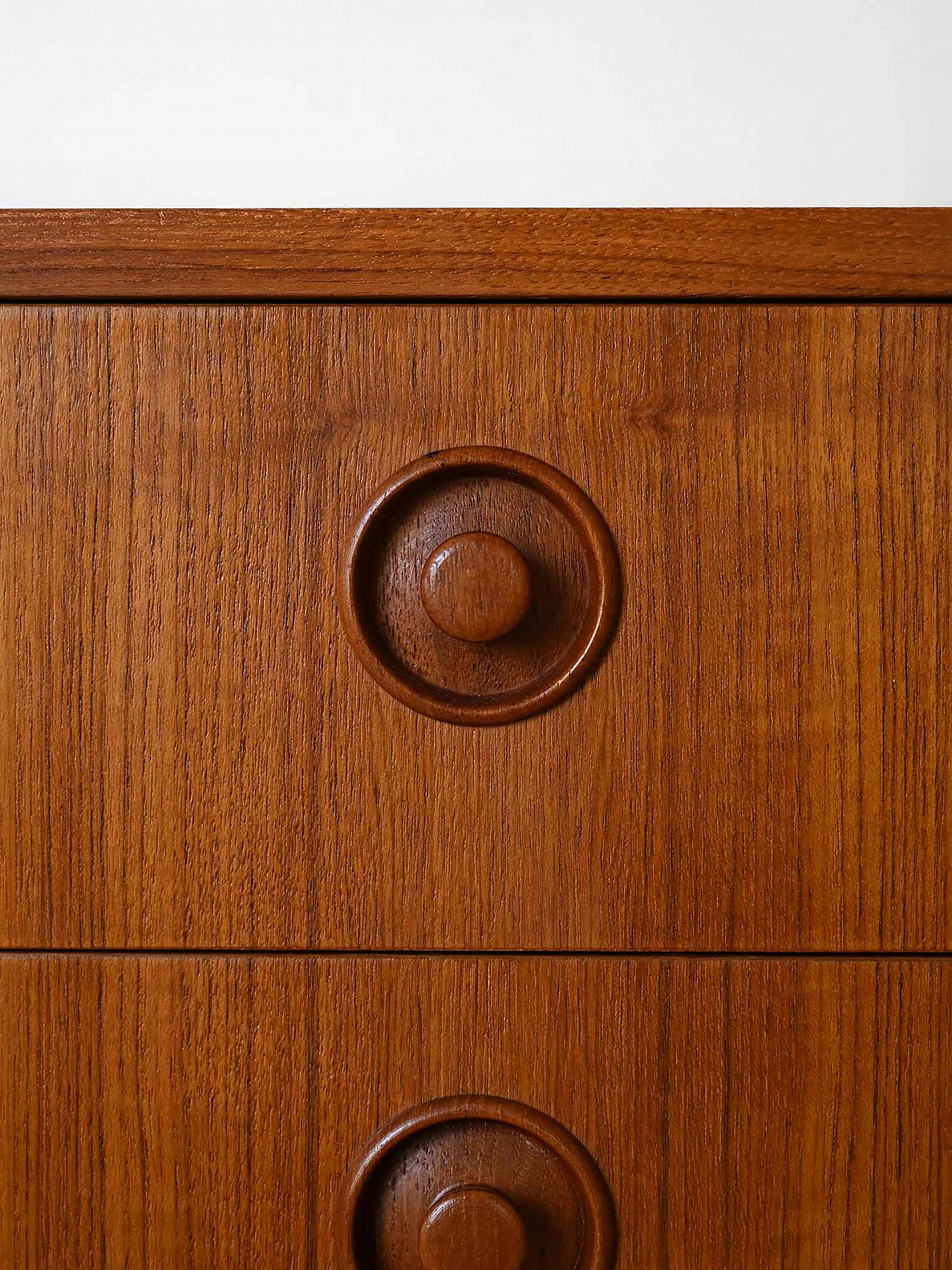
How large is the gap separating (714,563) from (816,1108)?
0.54ft

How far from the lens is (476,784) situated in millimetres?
280

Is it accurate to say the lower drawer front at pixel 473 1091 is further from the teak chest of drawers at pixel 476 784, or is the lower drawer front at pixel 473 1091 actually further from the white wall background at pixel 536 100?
the white wall background at pixel 536 100

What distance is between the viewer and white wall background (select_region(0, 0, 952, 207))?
1.77ft

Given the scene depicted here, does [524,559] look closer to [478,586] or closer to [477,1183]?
[478,586]

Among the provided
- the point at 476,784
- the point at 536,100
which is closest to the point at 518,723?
the point at 476,784

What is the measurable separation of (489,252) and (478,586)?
0.32 feet

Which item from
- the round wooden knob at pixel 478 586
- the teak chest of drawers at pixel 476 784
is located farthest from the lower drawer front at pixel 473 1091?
the round wooden knob at pixel 478 586

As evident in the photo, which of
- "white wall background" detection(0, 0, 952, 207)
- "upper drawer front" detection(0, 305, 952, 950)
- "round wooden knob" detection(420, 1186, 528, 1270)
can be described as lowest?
"round wooden knob" detection(420, 1186, 528, 1270)

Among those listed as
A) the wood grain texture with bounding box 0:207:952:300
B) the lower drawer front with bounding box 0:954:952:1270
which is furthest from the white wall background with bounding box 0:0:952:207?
the lower drawer front with bounding box 0:954:952:1270

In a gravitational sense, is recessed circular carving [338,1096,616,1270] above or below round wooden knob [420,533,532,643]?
below

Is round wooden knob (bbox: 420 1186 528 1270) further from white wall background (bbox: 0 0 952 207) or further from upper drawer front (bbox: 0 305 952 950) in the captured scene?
white wall background (bbox: 0 0 952 207)

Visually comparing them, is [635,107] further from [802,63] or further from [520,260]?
[520,260]

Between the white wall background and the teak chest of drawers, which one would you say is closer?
the teak chest of drawers

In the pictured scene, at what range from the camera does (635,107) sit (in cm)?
54
